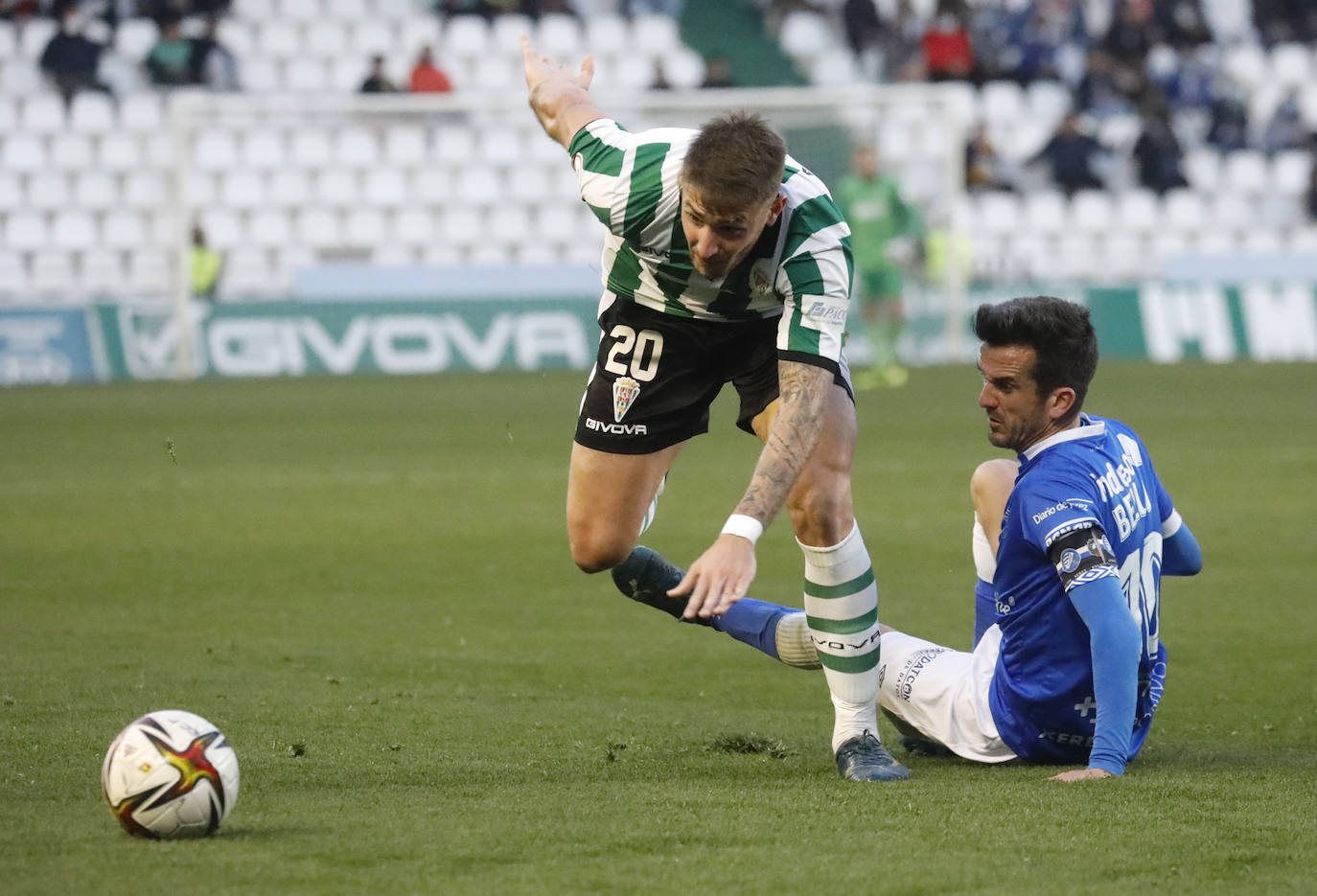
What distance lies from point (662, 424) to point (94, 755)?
1.81m

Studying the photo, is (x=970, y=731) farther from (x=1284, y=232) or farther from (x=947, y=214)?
(x=1284, y=232)

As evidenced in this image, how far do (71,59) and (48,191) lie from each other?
159 cm

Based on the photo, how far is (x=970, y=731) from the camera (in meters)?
4.61

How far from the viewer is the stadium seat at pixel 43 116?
21.8 meters

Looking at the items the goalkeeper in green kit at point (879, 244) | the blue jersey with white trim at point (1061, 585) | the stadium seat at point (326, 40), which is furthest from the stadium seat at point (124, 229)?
the blue jersey with white trim at point (1061, 585)

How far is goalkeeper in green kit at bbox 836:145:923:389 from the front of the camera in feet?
59.6

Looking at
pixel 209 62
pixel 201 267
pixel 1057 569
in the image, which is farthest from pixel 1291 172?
pixel 1057 569

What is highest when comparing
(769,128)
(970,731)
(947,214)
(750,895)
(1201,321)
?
(769,128)

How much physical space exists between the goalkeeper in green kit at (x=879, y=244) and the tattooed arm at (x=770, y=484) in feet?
44.3

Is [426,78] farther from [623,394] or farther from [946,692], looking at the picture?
[946,692]

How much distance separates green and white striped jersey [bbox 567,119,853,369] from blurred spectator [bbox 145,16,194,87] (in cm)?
1833

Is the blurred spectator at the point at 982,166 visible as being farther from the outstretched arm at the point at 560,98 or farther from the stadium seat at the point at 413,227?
the outstretched arm at the point at 560,98

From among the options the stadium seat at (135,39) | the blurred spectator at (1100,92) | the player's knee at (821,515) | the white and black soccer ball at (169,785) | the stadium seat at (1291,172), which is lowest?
the stadium seat at (1291,172)

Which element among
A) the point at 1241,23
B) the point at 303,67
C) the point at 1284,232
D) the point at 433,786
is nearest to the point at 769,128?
the point at 433,786
